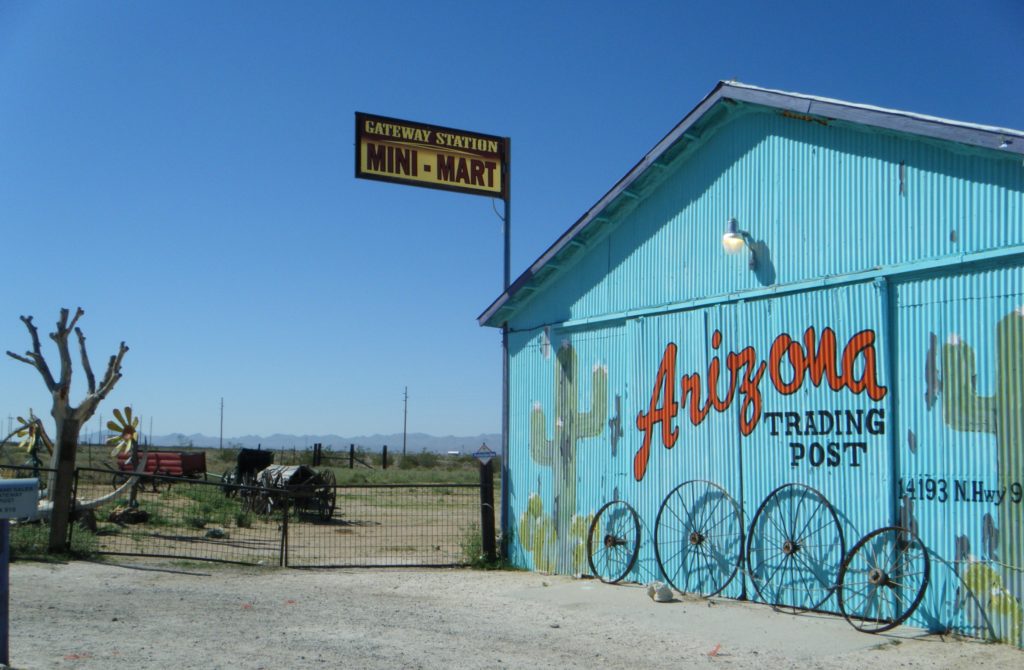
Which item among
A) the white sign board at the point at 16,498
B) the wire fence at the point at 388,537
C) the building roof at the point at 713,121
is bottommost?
the wire fence at the point at 388,537

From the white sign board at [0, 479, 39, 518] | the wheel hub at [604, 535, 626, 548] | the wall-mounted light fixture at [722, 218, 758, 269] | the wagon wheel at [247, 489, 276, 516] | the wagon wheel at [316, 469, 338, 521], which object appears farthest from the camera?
the wagon wheel at [247, 489, 276, 516]

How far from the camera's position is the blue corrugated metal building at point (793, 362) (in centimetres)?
859

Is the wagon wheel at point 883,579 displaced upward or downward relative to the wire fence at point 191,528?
upward

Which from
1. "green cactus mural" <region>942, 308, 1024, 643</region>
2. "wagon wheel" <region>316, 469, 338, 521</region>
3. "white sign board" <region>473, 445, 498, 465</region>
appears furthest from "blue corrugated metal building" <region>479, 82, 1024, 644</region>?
"wagon wheel" <region>316, 469, 338, 521</region>

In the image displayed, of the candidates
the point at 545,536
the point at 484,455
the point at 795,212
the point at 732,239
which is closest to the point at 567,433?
the point at 545,536

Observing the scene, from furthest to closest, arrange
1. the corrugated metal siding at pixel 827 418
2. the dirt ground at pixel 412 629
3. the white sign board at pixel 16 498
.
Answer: the corrugated metal siding at pixel 827 418, the dirt ground at pixel 412 629, the white sign board at pixel 16 498

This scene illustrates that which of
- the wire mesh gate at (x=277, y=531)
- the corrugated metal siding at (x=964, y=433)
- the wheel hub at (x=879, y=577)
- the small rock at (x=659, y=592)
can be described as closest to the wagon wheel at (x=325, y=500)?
the wire mesh gate at (x=277, y=531)

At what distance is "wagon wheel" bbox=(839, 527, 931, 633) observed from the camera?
9.00 metres

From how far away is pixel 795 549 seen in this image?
1027 cm

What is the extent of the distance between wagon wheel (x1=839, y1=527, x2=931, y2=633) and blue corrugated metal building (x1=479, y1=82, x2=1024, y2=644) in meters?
0.04

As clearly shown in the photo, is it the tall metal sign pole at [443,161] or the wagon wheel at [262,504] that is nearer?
the tall metal sign pole at [443,161]

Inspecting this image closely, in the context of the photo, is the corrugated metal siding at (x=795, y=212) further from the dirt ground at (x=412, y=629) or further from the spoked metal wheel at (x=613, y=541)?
the dirt ground at (x=412, y=629)

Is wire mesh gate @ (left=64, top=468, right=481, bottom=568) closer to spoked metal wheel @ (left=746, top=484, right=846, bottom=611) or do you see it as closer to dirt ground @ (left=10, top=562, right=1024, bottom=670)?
dirt ground @ (left=10, top=562, right=1024, bottom=670)

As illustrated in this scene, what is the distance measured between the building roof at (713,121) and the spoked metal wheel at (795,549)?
3.76m
